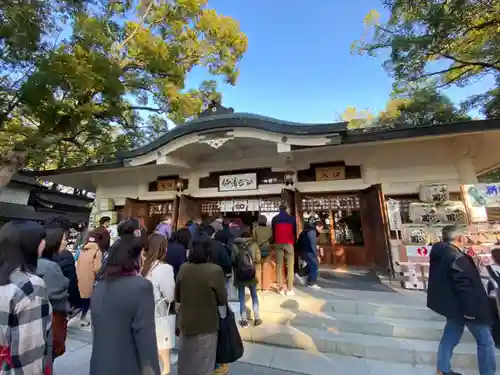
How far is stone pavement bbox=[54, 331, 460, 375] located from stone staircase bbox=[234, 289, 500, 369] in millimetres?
132

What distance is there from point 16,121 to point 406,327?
1463 centimetres

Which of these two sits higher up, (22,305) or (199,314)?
(22,305)

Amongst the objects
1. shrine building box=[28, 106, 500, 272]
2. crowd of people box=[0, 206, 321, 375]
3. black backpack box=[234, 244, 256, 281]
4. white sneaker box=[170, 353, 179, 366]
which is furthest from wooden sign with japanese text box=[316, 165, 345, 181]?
white sneaker box=[170, 353, 179, 366]

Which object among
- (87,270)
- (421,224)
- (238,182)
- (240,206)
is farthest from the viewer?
(240,206)

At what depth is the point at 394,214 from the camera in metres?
6.03

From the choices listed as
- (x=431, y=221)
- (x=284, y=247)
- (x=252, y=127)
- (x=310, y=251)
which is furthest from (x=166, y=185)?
(x=431, y=221)

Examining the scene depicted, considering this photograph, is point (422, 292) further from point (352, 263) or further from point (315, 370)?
point (315, 370)

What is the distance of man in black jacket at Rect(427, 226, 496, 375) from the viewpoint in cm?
268

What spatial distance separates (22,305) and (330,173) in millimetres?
6773

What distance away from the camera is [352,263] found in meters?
7.86

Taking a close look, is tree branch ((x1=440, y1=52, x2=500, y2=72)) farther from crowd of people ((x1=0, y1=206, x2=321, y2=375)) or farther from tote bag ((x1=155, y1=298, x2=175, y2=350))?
tote bag ((x1=155, y1=298, x2=175, y2=350))

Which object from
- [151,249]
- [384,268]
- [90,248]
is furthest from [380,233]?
[90,248]

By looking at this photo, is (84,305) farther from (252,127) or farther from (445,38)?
(445,38)

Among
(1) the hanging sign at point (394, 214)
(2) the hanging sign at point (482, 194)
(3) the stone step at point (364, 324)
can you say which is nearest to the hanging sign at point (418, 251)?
(1) the hanging sign at point (394, 214)
